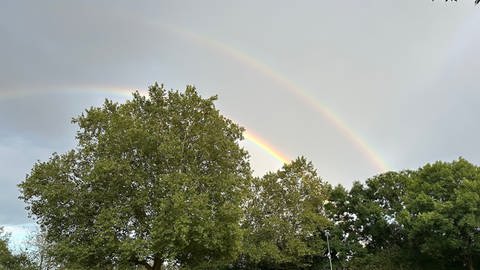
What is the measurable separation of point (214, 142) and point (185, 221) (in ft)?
24.5

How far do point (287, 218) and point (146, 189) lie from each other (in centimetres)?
2071

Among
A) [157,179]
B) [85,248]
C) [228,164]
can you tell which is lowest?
[85,248]

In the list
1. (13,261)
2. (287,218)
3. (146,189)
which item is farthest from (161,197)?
(13,261)

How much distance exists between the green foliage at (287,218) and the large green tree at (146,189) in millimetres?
12402

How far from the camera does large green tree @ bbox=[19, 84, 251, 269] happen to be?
28859mm

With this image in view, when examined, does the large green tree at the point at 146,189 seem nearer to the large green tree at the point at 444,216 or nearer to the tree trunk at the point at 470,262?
the large green tree at the point at 444,216

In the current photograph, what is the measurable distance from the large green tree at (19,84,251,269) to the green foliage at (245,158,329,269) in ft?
40.7

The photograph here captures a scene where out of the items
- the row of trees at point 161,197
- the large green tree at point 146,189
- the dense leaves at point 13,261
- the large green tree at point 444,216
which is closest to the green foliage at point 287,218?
the row of trees at point 161,197

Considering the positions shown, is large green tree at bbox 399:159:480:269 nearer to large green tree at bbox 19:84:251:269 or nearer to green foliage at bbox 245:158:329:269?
green foliage at bbox 245:158:329:269

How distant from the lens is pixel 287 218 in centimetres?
4688

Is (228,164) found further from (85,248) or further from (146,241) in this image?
(85,248)

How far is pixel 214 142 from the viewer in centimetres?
3284

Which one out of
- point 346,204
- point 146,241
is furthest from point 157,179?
point 346,204

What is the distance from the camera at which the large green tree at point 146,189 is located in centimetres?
2886
